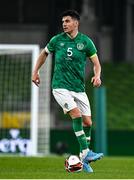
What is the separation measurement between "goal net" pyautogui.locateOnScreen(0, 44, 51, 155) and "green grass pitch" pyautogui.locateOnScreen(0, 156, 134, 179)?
17.8ft

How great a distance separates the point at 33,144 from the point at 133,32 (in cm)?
1542

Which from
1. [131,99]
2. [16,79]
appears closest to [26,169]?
[16,79]

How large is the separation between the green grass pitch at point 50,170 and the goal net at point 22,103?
5426 mm

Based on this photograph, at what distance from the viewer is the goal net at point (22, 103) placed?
21.0 meters

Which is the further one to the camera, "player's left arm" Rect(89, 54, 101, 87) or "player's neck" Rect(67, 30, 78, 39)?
"player's neck" Rect(67, 30, 78, 39)

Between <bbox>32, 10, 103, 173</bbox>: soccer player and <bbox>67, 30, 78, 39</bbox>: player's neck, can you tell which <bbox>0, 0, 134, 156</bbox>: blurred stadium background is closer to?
<bbox>32, 10, 103, 173</bbox>: soccer player

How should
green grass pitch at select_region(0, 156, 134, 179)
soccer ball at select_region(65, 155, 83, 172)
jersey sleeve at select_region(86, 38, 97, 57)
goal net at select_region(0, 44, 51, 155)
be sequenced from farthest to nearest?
goal net at select_region(0, 44, 51, 155) < jersey sleeve at select_region(86, 38, 97, 57) < soccer ball at select_region(65, 155, 83, 172) < green grass pitch at select_region(0, 156, 134, 179)

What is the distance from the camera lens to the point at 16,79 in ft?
75.4

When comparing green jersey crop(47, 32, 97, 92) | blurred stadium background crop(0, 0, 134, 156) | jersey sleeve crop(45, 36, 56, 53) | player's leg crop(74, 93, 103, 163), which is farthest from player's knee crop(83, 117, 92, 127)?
blurred stadium background crop(0, 0, 134, 156)

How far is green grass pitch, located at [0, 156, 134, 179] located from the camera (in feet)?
38.0

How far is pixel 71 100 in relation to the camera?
12586 millimetres

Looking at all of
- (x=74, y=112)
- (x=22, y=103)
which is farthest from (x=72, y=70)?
(x=22, y=103)

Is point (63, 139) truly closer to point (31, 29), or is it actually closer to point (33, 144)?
point (33, 144)

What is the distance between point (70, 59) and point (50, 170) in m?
1.50
